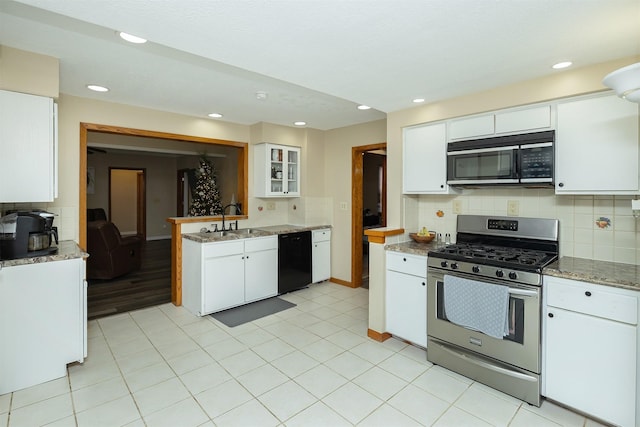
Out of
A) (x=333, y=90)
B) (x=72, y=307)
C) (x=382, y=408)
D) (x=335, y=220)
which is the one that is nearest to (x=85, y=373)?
(x=72, y=307)

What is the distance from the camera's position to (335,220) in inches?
198

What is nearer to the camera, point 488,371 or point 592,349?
point 592,349

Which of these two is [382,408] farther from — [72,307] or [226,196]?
[226,196]

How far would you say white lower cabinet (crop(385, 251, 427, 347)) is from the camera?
278 centimetres

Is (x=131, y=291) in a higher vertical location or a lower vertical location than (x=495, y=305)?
lower

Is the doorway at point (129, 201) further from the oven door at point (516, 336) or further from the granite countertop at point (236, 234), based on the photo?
the oven door at point (516, 336)

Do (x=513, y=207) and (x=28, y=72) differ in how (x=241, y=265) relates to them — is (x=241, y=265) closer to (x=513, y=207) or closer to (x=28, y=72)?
(x=28, y=72)

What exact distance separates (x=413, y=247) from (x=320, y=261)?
2.22 m

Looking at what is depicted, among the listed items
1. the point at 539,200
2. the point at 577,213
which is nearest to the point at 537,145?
the point at 539,200

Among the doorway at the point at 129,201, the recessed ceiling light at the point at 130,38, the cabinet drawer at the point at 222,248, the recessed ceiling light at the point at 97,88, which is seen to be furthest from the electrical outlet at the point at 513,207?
the doorway at the point at 129,201

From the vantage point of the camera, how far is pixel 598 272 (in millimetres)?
2027

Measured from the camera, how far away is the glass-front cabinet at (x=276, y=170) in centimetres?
452

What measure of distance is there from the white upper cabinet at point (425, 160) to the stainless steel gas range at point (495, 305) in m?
0.61

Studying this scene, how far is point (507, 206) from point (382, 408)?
6.50 feet
